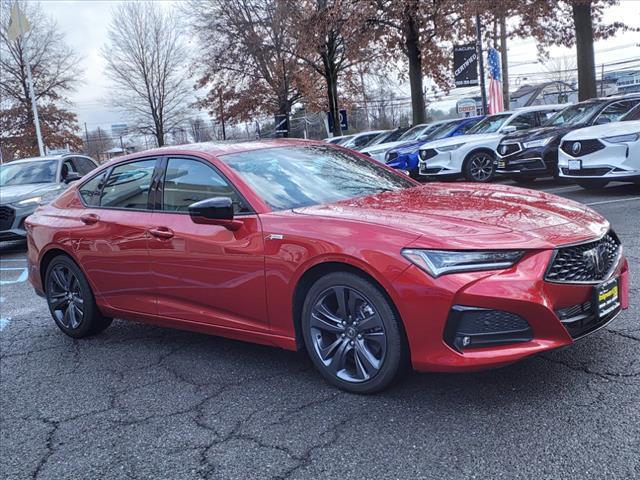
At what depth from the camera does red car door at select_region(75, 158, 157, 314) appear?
4.51 meters

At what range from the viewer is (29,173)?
12.0 metres

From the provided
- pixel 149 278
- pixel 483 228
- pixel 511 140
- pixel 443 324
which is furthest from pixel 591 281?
pixel 511 140

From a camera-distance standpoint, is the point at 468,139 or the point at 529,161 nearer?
the point at 529,161

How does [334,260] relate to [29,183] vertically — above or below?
below

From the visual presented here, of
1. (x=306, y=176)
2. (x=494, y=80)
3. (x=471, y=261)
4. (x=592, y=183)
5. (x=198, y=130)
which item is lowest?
(x=592, y=183)

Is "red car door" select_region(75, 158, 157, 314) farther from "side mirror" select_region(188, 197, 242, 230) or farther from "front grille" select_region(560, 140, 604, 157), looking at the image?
"front grille" select_region(560, 140, 604, 157)

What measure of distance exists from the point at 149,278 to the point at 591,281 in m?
2.85

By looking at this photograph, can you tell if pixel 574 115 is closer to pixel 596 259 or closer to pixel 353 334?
pixel 596 259

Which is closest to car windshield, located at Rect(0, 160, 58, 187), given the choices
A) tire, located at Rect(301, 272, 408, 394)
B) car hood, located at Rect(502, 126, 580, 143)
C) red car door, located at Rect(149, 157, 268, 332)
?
red car door, located at Rect(149, 157, 268, 332)

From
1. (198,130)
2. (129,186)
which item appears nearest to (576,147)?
(129,186)

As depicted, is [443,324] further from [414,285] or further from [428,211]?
[428,211]

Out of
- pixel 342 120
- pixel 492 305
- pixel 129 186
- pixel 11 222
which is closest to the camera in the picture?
pixel 492 305

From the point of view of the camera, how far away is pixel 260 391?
12.4 ft

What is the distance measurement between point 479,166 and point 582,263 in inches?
424
